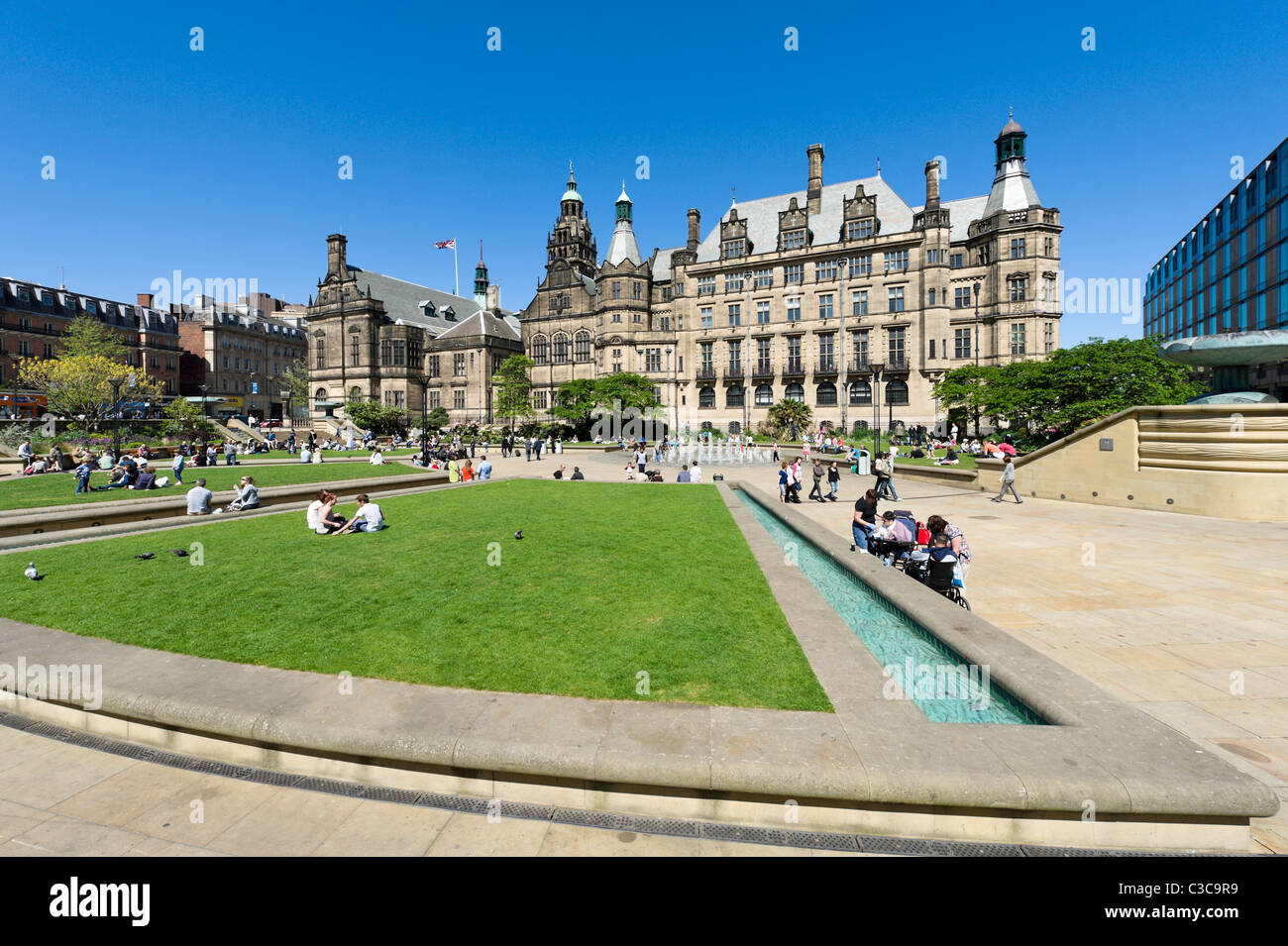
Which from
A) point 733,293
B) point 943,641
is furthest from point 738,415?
point 943,641

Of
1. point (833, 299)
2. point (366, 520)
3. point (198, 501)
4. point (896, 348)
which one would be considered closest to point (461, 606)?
point (366, 520)

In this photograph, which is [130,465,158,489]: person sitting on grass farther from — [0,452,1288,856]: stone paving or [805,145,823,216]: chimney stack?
[805,145,823,216]: chimney stack

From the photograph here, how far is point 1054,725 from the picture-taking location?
4.39 meters

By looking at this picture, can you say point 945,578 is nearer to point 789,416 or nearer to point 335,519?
point 335,519

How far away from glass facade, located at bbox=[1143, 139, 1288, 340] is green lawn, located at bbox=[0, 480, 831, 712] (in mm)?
67800

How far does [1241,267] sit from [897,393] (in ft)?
117

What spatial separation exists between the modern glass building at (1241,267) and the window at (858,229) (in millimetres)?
30006

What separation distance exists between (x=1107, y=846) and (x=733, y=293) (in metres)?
64.2

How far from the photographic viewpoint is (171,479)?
23328 mm

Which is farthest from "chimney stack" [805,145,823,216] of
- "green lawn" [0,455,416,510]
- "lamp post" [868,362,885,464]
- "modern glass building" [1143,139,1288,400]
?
"green lawn" [0,455,416,510]

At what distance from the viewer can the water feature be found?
496 centimetres

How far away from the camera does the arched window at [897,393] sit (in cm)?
5659

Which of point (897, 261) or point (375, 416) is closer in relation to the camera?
point (897, 261)
